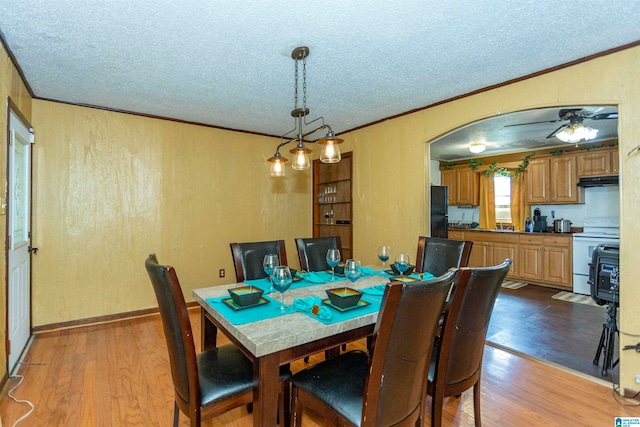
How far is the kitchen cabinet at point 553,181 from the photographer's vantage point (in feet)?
16.0

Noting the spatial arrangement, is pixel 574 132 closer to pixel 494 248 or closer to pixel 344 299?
pixel 494 248

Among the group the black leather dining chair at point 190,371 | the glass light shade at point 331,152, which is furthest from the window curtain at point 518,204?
the black leather dining chair at point 190,371

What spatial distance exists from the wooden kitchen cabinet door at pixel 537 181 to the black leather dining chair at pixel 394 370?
5136mm

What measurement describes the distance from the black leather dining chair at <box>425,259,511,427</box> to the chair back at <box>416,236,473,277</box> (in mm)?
844

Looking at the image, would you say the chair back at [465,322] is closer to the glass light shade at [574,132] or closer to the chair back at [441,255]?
the chair back at [441,255]

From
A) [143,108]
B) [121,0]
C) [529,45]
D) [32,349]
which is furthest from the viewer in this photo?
[143,108]

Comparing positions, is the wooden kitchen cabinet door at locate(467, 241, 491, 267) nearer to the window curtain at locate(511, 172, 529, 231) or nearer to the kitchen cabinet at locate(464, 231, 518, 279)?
the kitchen cabinet at locate(464, 231, 518, 279)

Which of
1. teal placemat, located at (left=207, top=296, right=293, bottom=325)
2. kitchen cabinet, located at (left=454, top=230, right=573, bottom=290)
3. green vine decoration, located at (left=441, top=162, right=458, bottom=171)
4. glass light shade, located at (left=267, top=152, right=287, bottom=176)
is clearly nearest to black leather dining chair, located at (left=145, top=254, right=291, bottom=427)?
teal placemat, located at (left=207, top=296, right=293, bottom=325)

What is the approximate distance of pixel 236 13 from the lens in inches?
71.5

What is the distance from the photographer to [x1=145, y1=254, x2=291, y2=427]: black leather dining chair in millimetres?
1313

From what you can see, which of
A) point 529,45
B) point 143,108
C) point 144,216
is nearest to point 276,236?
point 144,216

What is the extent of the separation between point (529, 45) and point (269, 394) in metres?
2.70

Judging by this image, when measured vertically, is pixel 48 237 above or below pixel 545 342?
above

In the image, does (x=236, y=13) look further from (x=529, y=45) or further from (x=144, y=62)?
(x=529, y=45)
